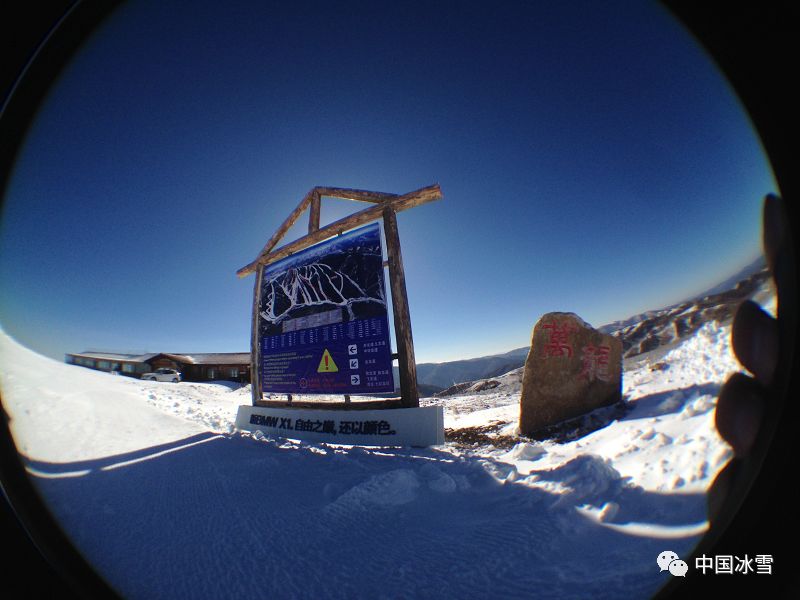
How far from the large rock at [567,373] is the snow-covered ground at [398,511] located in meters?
1.09

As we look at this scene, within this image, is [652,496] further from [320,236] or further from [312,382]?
[320,236]

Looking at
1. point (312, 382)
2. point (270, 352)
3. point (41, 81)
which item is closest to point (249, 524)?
point (41, 81)

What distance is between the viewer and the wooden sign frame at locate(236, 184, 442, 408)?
12.3ft

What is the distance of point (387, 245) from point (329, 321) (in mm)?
1762

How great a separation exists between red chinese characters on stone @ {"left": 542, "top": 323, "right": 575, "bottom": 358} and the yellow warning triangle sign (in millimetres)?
3663

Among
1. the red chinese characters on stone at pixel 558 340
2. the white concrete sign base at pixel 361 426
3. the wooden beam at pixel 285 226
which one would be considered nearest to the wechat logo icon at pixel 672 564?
the white concrete sign base at pixel 361 426

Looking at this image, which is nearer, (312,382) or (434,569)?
(434,569)

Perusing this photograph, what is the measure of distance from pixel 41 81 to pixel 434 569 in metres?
3.12

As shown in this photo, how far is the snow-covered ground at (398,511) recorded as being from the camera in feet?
3.42

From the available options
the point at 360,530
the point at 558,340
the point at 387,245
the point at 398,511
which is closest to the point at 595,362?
the point at 558,340

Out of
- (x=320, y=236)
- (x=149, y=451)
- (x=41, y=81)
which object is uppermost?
(x=320, y=236)

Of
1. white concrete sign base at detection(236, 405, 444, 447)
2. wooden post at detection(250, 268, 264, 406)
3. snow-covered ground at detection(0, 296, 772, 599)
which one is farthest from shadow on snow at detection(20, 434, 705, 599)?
wooden post at detection(250, 268, 264, 406)

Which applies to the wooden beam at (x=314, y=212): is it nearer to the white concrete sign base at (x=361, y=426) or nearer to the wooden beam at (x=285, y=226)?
the wooden beam at (x=285, y=226)

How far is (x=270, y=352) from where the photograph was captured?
548cm
